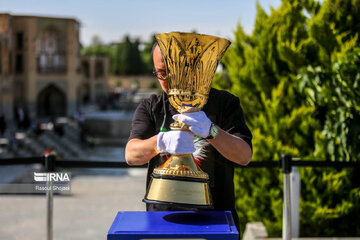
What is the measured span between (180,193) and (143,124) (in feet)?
1.63

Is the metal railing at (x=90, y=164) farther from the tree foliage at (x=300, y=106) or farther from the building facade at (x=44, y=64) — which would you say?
the building facade at (x=44, y=64)

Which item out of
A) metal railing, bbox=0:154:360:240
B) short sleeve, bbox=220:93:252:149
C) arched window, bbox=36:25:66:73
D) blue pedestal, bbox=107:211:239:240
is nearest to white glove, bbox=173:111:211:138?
short sleeve, bbox=220:93:252:149

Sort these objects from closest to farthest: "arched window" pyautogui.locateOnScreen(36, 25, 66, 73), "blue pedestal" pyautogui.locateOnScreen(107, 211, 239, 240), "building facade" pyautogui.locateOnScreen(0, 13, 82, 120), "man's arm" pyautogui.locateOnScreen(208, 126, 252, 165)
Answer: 1. "blue pedestal" pyautogui.locateOnScreen(107, 211, 239, 240)
2. "man's arm" pyautogui.locateOnScreen(208, 126, 252, 165)
3. "building facade" pyautogui.locateOnScreen(0, 13, 82, 120)
4. "arched window" pyautogui.locateOnScreen(36, 25, 66, 73)

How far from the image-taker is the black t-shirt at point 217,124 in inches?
82.8

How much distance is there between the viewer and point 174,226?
185cm

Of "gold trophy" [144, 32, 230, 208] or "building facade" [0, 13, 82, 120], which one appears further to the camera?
"building facade" [0, 13, 82, 120]

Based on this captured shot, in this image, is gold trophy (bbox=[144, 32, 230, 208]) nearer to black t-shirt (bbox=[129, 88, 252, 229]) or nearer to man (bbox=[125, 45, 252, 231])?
man (bbox=[125, 45, 252, 231])

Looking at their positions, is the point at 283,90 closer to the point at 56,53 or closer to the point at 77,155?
the point at 77,155

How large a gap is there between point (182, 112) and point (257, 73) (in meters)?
3.54

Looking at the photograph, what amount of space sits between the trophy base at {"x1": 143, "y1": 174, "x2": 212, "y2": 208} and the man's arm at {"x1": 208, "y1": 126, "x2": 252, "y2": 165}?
0.63ft

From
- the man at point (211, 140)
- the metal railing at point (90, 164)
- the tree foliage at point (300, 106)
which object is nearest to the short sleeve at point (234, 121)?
the man at point (211, 140)

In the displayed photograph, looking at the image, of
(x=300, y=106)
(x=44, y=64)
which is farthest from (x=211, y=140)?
(x=44, y=64)

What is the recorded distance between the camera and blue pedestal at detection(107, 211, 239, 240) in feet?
5.74

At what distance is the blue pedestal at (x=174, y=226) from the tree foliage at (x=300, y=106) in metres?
2.63
